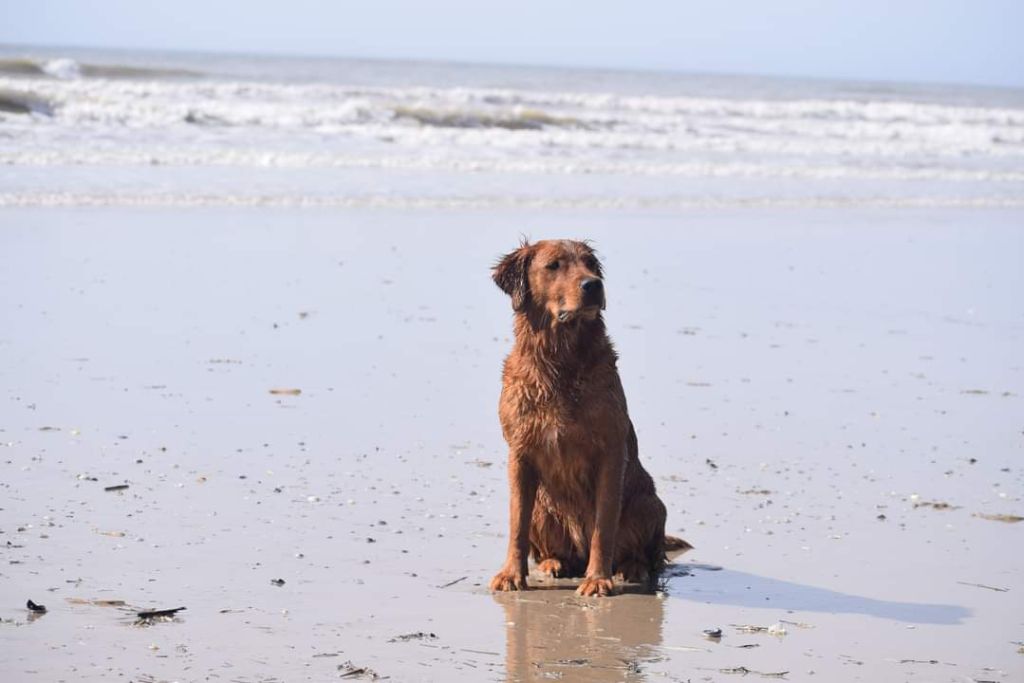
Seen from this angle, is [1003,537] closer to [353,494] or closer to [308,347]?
[353,494]

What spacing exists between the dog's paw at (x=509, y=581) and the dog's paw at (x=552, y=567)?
0.91 ft

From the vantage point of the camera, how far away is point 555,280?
17.3 ft

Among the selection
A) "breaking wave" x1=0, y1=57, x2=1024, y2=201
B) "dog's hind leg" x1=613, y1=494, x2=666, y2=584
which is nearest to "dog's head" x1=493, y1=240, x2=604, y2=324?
"dog's hind leg" x1=613, y1=494, x2=666, y2=584

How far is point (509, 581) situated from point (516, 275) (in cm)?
118

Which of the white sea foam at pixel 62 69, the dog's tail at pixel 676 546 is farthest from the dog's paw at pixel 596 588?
the white sea foam at pixel 62 69

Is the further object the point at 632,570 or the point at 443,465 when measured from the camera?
the point at 443,465

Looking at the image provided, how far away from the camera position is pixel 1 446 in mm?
6871

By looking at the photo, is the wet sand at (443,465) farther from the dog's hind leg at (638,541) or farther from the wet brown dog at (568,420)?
the wet brown dog at (568,420)

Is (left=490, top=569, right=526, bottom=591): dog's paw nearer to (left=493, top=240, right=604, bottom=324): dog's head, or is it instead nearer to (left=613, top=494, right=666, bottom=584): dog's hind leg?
(left=613, top=494, right=666, bottom=584): dog's hind leg

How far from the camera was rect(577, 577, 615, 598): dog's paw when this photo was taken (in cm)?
525

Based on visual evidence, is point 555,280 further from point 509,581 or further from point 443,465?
point 443,465

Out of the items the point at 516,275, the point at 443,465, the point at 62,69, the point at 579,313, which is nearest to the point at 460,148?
the point at 443,465

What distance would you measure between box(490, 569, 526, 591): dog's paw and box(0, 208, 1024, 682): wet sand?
63mm

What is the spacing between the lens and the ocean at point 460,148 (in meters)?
18.3
